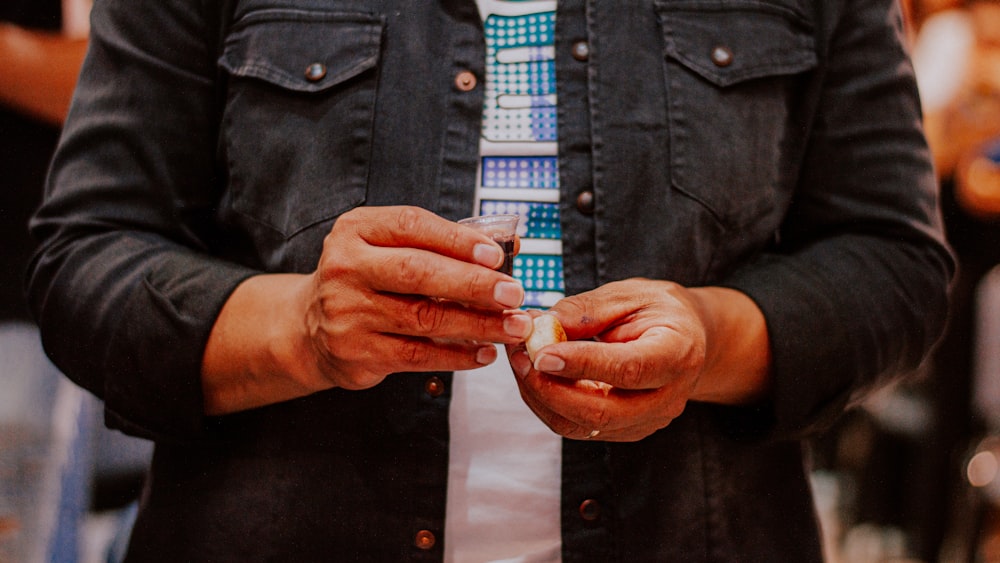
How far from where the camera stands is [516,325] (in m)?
0.80

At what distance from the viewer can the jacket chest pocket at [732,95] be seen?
1.04m

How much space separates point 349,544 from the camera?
101 cm

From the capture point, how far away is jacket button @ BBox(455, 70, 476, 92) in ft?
3.41

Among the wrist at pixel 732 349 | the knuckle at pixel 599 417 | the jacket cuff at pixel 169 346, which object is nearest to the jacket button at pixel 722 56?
the wrist at pixel 732 349

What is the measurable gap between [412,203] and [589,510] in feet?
1.42

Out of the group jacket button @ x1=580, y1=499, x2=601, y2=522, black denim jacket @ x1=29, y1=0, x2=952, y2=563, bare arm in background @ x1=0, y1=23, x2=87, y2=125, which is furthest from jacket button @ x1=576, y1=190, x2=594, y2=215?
bare arm in background @ x1=0, y1=23, x2=87, y2=125

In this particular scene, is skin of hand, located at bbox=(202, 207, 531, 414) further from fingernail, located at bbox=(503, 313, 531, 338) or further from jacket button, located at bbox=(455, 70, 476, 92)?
jacket button, located at bbox=(455, 70, 476, 92)

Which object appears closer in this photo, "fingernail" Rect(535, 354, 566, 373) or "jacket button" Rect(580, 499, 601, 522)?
"fingernail" Rect(535, 354, 566, 373)

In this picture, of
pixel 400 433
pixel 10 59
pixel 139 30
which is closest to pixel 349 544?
pixel 400 433

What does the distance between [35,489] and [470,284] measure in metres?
1.29

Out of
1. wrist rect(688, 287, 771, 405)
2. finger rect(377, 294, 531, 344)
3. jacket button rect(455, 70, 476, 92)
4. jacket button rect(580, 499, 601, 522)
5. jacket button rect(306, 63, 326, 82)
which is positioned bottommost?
jacket button rect(580, 499, 601, 522)

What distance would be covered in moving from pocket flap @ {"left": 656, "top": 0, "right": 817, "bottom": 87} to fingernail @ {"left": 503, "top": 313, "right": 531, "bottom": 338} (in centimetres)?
46

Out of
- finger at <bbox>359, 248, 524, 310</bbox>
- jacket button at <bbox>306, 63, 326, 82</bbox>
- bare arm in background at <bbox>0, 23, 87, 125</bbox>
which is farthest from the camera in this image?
bare arm in background at <bbox>0, 23, 87, 125</bbox>

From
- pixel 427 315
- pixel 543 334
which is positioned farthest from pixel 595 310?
pixel 427 315
